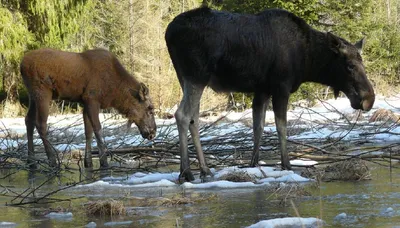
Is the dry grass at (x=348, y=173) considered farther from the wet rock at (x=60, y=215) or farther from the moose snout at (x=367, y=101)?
the wet rock at (x=60, y=215)

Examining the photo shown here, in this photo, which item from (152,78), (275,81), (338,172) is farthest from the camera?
(152,78)

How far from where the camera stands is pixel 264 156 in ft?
A: 34.4

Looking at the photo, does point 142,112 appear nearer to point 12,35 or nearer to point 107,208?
point 107,208

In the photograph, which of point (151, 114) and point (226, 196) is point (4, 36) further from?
point (226, 196)

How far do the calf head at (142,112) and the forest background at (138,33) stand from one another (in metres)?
13.2

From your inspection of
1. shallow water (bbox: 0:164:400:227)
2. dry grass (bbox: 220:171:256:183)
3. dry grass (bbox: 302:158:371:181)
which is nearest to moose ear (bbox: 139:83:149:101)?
dry grass (bbox: 220:171:256:183)

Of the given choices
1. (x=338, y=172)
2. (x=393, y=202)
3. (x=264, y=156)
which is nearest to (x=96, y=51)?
(x=264, y=156)

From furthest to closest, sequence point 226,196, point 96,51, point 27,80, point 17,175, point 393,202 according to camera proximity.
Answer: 1. point 96,51
2. point 27,80
3. point 17,175
4. point 226,196
5. point 393,202

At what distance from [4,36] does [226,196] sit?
23.5 meters

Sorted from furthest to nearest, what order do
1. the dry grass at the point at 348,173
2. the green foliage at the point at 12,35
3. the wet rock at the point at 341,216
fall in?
1. the green foliage at the point at 12,35
2. the dry grass at the point at 348,173
3. the wet rock at the point at 341,216

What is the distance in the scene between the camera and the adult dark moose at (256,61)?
8641 millimetres

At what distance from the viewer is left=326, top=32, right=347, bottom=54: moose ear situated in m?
9.13

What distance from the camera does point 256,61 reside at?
8867 millimetres

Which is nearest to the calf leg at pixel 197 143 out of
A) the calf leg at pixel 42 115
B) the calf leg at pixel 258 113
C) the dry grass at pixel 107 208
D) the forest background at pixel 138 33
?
the calf leg at pixel 258 113
